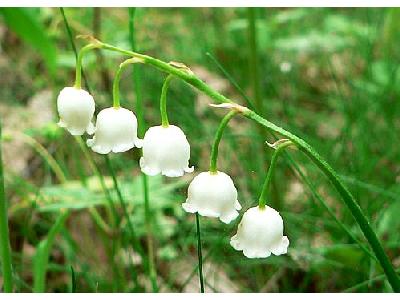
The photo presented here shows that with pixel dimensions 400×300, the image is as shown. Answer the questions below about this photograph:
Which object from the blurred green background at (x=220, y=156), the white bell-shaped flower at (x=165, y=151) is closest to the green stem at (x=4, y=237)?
the blurred green background at (x=220, y=156)

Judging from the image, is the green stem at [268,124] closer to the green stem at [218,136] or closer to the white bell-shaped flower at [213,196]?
the green stem at [218,136]

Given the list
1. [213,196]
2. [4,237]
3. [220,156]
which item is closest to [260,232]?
[213,196]

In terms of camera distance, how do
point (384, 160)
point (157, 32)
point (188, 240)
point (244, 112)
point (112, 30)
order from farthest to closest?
1. point (157, 32)
2. point (112, 30)
3. point (384, 160)
4. point (188, 240)
5. point (244, 112)

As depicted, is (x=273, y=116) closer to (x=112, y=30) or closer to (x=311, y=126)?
(x=311, y=126)

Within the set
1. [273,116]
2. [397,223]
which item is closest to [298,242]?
[397,223]

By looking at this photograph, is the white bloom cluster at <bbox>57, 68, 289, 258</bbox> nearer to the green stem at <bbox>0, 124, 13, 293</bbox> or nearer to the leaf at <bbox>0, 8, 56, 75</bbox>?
→ the green stem at <bbox>0, 124, 13, 293</bbox>

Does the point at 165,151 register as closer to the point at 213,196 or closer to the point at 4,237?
the point at 213,196
